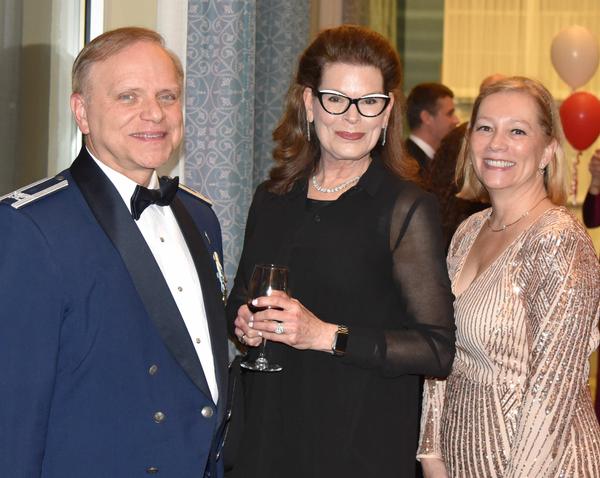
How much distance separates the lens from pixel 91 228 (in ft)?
6.70

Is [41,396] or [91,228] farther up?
[91,228]

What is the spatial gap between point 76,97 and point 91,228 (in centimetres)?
33

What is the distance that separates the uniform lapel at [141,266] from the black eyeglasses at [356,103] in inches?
27.6

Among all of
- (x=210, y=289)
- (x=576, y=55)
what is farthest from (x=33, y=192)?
(x=576, y=55)

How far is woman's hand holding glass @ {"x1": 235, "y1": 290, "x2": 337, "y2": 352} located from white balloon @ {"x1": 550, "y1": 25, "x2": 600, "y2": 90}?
6.28m

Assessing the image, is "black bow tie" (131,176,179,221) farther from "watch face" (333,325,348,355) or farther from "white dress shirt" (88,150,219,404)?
"watch face" (333,325,348,355)

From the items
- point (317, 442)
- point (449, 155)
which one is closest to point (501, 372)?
point (317, 442)

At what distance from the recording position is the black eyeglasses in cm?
253

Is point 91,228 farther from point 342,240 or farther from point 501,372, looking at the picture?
point 501,372

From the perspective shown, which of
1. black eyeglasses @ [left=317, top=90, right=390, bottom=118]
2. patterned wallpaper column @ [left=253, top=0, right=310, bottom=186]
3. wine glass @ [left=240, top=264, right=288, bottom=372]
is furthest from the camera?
patterned wallpaper column @ [left=253, top=0, right=310, bottom=186]

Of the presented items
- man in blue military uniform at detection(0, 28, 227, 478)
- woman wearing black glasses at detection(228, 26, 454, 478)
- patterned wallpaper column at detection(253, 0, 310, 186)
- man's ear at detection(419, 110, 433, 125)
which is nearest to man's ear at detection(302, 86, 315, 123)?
woman wearing black glasses at detection(228, 26, 454, 478)

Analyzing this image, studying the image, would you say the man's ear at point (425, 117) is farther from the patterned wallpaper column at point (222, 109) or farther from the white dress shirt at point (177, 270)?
the white dress shirt at point (177, 270)

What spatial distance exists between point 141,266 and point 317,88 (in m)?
0.80

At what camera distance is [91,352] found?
197 cm
